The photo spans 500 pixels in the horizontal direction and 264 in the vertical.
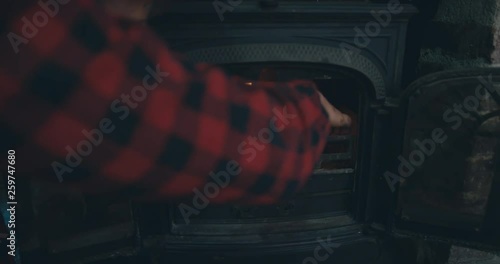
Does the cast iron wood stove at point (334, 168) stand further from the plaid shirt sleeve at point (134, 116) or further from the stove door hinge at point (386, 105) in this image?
the plaid shirt sleeve at point (134, 116)

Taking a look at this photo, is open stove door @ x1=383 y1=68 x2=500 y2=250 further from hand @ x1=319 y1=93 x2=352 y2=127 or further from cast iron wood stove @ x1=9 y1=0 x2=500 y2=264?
hand @ x1=319 y1=93 x2=352 y2=127

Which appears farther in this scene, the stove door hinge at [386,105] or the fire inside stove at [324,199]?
the fire inside stove at [324,199]

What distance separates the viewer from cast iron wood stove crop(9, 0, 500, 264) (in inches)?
46.0

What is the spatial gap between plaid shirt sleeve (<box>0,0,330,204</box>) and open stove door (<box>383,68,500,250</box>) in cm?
82

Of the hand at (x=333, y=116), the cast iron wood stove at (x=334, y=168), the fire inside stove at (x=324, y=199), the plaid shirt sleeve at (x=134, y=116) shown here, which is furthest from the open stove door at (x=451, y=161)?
the plaid shirt sleeve at (x=134, y=116)

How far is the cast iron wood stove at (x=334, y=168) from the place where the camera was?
3.83 ft

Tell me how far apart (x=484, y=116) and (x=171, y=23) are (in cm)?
97

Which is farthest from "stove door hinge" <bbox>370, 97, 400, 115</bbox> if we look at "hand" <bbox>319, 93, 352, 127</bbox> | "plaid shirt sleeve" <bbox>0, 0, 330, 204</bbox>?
"plaid shirt sleeve" <bbox>0, 0, 330, 204</bbox>

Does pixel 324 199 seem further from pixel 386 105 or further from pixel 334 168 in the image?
pixel 386 105

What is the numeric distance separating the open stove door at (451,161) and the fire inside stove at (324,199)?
0.16 m

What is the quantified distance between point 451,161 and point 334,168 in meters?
0.40

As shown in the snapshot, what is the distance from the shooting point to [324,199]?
4.85 feet

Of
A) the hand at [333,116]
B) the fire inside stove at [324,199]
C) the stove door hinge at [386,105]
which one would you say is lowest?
the fire inside stove at [324,199]

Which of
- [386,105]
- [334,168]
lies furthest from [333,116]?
[334,168]
